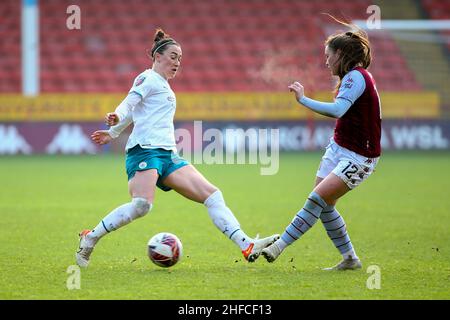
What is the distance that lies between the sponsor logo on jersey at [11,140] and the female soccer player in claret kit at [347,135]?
1718 cm

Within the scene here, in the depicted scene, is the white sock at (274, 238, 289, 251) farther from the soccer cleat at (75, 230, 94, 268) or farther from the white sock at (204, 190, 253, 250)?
the soccer cleat at (75, 230, 94, 268)

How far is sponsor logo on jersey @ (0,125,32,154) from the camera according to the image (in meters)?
→ 22.5

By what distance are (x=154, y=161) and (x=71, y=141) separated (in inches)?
673

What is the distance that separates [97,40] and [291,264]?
2185 centimetres

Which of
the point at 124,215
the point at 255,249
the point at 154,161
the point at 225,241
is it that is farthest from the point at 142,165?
the point at 225,241

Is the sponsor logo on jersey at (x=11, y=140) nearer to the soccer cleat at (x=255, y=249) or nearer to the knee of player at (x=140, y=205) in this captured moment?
the knee of player at (x=140, y=205)

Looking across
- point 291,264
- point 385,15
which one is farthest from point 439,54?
point 291,264

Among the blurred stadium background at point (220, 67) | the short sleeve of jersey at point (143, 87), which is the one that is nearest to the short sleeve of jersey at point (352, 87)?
the short sleeve of jersey at point (143, 87)

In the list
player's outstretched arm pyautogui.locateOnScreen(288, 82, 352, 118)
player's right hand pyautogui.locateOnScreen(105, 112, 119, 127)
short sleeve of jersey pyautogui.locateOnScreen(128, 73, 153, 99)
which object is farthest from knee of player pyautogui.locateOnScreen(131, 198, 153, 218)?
player's outstretched arm pyautogui.locateOnScreen(288, 82, 352, 118)

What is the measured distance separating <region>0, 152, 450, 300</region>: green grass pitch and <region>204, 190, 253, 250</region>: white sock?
0.25m

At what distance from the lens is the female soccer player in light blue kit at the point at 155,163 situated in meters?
6.36

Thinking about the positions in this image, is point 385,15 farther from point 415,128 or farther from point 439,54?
point 415,128

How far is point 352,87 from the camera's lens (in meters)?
6.08

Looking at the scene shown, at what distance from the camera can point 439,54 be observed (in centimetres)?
2591
